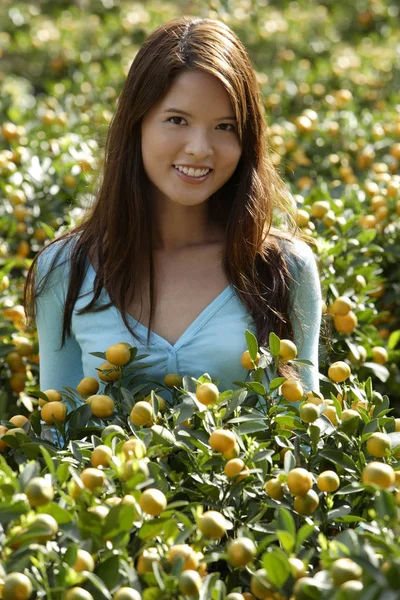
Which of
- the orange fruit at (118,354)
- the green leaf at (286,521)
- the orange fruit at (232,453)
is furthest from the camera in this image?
the orange fruit at (118,354)

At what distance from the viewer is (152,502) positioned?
125 centimetres

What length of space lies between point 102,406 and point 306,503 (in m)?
0.46

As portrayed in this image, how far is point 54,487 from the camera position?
4.44 feet

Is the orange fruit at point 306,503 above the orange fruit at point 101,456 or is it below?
below

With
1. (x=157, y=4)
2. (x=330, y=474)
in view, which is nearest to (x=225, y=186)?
(x=330, y=474)

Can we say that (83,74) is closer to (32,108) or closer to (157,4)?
(32,108)

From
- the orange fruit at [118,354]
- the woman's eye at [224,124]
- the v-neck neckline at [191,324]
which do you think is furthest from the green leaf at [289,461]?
the woman's eye at [224,124]

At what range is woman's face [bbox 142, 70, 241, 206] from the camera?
1950 millimetres

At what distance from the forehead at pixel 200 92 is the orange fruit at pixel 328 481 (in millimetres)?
864

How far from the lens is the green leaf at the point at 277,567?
1143mm

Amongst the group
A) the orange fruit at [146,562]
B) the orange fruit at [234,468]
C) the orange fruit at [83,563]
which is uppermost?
the orange fruit at [234,468]

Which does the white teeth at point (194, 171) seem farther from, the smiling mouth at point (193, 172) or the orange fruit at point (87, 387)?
the orange fruit at point (87, 387)

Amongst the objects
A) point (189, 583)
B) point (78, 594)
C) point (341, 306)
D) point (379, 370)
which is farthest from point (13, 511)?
point (379, 370)

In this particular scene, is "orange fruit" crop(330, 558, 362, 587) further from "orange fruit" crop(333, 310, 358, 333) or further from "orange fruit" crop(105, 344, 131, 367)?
"orange fruit" crop(333, 310, 358, 333)
